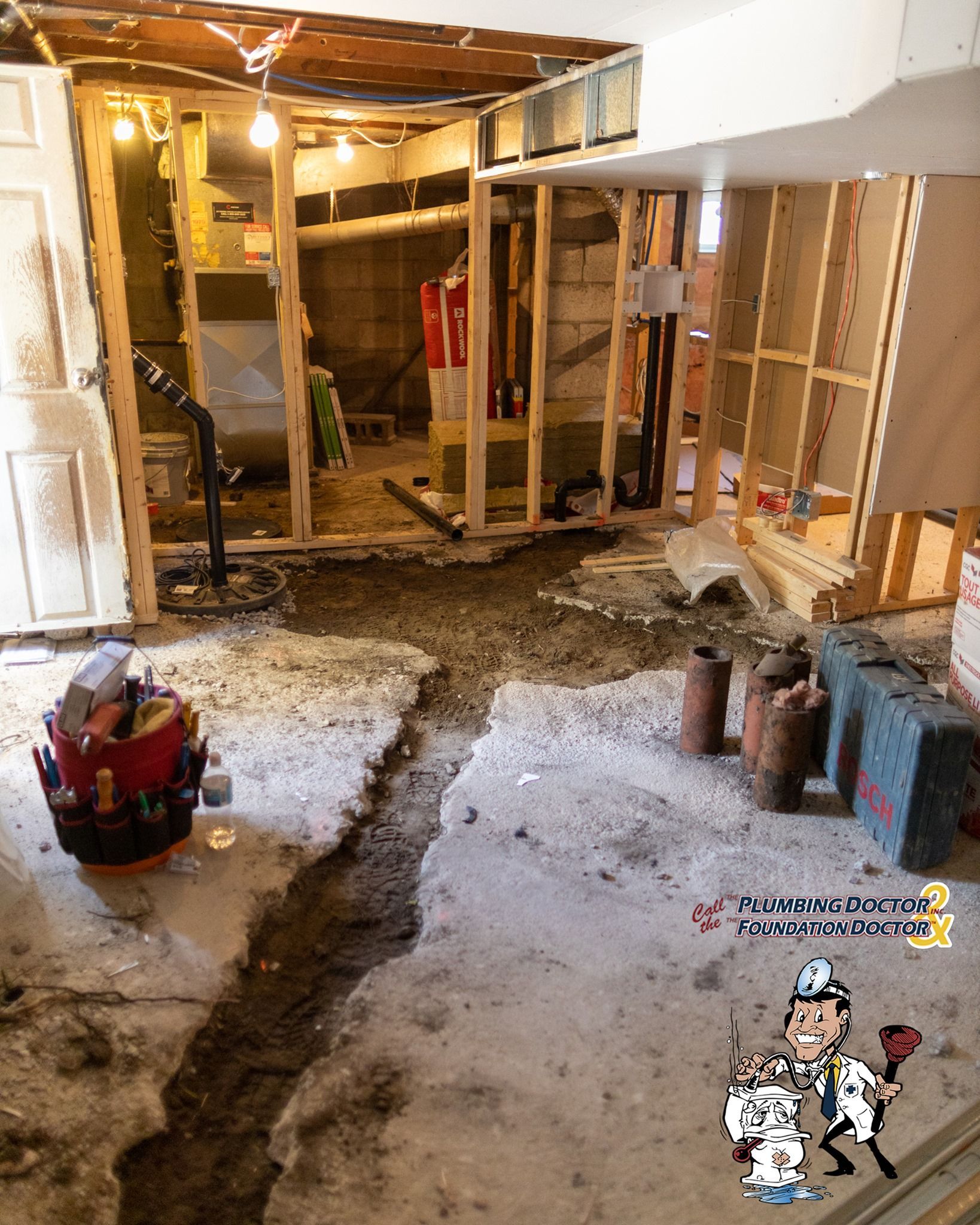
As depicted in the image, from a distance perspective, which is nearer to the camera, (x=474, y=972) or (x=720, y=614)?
(x=474, y=972)

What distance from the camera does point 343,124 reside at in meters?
6.00

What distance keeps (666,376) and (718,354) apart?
0.38 metres

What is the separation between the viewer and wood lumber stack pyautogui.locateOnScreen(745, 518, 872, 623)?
165 inches

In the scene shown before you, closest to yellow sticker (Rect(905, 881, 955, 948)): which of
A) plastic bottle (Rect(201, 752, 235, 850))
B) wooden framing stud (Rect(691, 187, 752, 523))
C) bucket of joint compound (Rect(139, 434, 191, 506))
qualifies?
plastic bottle (Rect(201, 752, 235, 850))

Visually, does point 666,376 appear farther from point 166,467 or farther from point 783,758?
point 783,758

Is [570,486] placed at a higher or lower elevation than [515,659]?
higher

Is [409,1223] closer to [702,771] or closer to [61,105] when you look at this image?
[702,771]

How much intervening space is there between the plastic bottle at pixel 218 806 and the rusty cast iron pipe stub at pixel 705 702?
58.5 inches

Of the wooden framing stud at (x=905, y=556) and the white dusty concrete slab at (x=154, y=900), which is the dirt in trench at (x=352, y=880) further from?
the wooden framing stud at (x=905, y=556)

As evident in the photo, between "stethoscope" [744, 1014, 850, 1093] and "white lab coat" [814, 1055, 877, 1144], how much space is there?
0.04 feet

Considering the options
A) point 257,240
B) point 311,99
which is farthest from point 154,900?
point 257,240

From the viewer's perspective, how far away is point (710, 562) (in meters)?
4.43

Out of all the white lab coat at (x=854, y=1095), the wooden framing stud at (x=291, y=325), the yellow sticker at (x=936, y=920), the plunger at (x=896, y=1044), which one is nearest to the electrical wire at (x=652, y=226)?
the wooden framing stud at (x=291, y=325)

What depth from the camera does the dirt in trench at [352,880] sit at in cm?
172
